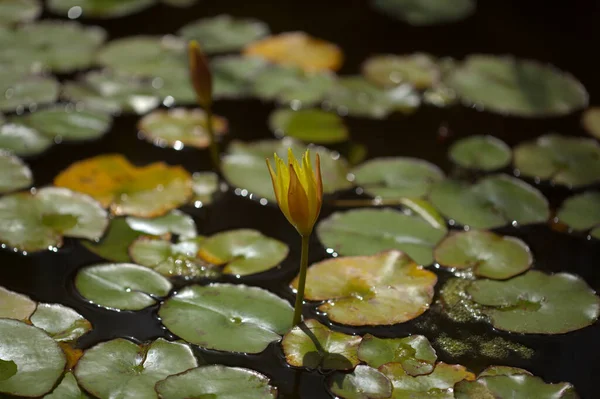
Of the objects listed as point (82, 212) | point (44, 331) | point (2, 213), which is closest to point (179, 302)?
point (44, 331)

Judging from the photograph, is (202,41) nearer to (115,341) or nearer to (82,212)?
(82,212)

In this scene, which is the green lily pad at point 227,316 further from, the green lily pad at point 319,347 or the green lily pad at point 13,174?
the green lily pad at point 13,174

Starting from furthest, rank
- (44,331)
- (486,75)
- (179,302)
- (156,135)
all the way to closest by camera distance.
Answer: (486,75), (156,135), (179,302), (44,331)

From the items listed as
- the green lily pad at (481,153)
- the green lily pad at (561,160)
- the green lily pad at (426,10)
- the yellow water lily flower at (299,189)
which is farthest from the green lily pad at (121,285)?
the green lily pad at (426,10)

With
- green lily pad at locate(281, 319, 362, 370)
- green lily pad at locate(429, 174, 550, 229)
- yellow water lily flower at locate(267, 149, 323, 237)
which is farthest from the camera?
green lily pad at locate(429, 174, 550, 229)

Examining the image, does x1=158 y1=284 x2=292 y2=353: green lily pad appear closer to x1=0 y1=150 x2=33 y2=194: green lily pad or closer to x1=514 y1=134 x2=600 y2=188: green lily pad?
x1=0 y1=150 x2=33 y2=194: green lily pad

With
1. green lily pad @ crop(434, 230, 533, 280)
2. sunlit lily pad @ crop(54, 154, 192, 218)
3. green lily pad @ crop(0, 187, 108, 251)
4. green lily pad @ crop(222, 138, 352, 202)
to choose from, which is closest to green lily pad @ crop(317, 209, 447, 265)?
green lily pad @ crop(434, 230, 533, 280)
